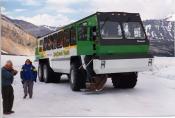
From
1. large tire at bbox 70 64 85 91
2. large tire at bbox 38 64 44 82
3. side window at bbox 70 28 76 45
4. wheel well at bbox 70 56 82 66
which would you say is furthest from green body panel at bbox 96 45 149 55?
large tire at bbox 38 64 44 82

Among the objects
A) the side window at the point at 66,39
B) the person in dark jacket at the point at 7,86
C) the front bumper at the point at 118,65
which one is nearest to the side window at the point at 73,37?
the side window at the point at 66,39

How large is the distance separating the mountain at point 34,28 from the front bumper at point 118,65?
4.83 feet

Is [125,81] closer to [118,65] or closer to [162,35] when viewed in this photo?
[118,65]

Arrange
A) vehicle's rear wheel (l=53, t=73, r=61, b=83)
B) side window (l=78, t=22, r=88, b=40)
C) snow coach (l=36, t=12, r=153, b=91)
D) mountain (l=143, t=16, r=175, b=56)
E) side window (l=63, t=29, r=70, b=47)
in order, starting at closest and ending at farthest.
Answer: mountain (l=143, t=16, r=175, b=56)
snow coach (l=36, t=12, r=153, b=91)
side window (l=78, t=22, r=88, b=40)
side window (l=63, t=29, r=70, b=47)
vehicle's rear wheel (l=53, t=73, r=61, b=83)

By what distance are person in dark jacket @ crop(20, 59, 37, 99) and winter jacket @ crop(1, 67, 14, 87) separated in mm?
1473

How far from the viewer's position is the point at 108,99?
14.2m

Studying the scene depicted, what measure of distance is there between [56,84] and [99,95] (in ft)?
6.95

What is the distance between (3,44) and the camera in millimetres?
12453

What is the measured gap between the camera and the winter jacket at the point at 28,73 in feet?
45.7

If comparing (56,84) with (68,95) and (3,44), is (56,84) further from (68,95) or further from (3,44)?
(3,44)

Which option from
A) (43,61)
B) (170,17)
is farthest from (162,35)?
(43,61)

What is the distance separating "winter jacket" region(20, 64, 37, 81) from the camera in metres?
13.9

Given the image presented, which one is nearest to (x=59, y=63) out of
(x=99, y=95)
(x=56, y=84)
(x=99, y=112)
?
(x=56, y=84)

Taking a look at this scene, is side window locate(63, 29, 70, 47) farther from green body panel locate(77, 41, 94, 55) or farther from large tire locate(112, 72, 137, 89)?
large tire locate(112, 72, 137, 89)
